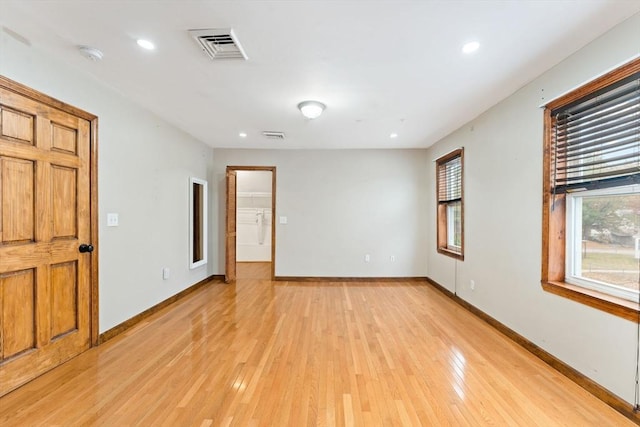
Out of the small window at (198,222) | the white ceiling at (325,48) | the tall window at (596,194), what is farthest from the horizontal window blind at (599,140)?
the small window at (198,222)

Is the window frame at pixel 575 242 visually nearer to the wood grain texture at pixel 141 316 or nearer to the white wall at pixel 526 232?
the white wall at pixel 526 232

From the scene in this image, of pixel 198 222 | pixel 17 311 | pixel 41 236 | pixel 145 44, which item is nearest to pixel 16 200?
pixel 41 236

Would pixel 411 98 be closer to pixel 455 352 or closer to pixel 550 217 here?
pixel 550 217

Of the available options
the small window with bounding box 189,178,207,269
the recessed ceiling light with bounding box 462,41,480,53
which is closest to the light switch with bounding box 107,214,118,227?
the small window with bounding box 189,178,207,269

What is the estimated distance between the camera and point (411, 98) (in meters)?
3.05

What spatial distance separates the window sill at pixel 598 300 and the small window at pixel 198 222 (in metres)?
4.44

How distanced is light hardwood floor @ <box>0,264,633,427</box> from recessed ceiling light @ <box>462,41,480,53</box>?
244cm

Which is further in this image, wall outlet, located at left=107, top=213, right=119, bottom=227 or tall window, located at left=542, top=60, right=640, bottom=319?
wall outlet, located at left=107, top=213, right=119, bottom=227

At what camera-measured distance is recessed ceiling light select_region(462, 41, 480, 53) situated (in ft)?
6.77

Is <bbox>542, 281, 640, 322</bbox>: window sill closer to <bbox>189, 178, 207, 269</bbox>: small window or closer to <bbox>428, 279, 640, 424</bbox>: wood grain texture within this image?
<bbox>428, 279, 640, 424</bbox>: wood grain texture

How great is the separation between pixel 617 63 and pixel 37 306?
437 cm

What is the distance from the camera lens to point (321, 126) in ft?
13.2

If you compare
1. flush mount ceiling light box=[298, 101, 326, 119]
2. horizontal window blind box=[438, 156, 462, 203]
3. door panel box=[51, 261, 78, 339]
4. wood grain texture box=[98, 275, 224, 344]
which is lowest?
wood grain texture box=[98, 275, 224, 344]

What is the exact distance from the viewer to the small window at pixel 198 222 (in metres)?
4.53
